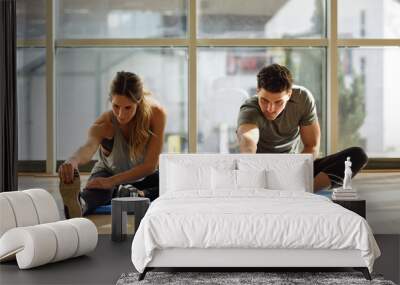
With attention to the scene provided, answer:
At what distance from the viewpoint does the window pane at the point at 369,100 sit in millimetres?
8742

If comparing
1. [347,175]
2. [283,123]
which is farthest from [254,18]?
[347,175]

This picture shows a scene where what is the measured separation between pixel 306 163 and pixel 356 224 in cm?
230

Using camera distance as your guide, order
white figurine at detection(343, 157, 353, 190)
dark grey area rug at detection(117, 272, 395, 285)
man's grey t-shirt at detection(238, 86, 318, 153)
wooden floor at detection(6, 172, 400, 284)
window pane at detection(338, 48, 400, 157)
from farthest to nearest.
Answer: window pane at detection(338, 48, 400, 157) → man's grey t-shirt at detection(238, 86, 318, 153) → white figurine at detection(343, 157, 353, 190) → wooden floor at detection(6, 172, 400, 284) → dark grey area rug at detection(117, 272, 395, 285)

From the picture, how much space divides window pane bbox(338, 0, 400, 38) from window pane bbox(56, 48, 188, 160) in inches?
71.7

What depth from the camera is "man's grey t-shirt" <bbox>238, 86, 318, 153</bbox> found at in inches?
339

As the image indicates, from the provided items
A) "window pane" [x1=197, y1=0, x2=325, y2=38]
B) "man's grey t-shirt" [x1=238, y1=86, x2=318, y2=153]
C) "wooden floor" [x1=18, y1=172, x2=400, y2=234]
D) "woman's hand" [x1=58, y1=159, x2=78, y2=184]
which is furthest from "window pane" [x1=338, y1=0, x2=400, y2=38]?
"woman's hand" [x1=58, y1=159, x2=78, y2=184]

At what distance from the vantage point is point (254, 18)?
8.66 meters

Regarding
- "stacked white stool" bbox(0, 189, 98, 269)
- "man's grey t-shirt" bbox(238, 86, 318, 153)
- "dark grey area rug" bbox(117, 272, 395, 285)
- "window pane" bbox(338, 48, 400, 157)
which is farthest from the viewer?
"window pane" bbox(338, 48, 400, 157)

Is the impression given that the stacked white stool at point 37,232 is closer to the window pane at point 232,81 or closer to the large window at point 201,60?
the large window at point 201,60

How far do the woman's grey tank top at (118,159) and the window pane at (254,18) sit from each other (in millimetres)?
1449

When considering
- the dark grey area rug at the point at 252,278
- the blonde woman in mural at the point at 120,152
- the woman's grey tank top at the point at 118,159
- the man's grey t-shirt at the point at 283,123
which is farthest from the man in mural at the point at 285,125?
the dark grey area rug at the point at 252,278

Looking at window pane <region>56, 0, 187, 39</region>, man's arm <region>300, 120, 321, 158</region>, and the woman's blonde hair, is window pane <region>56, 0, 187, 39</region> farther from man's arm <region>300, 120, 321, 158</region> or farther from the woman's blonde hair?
man's arm <region>300, 120, 321, 158</region>

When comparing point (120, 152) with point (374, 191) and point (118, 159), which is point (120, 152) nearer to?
point (118, 159)

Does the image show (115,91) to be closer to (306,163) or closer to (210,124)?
(210,124)
